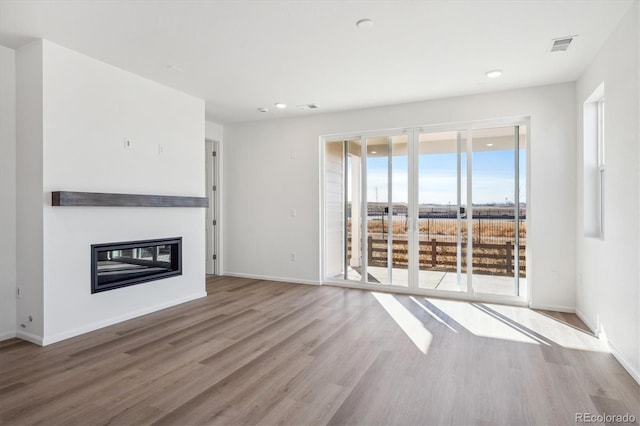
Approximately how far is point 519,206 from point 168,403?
4410 millimetres

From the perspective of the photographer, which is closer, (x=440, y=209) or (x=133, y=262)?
(x=133, y=262)

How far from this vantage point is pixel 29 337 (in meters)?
3.28

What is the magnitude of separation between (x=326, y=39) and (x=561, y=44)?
2109mm

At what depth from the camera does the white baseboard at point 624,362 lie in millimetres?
2508

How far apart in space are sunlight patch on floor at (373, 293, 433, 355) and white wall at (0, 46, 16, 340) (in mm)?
3762

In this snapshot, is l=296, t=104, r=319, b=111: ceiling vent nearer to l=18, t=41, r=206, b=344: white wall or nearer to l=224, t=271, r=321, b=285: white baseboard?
l=18, t=41, r=206, b=344: white wall

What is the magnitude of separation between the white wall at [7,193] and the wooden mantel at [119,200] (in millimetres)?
554

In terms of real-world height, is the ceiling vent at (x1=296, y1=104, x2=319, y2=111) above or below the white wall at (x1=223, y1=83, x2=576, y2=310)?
above

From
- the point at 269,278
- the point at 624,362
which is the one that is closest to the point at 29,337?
the point at 269,278

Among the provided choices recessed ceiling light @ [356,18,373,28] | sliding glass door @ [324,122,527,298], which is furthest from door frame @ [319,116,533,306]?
recessed ceiling light @ [356,18,373,28]

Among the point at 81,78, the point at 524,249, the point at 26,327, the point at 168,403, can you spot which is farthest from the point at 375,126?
the point at 26,327

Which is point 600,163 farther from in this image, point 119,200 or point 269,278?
point 119,200

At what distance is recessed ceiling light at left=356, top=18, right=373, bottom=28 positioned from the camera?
9.29 ft

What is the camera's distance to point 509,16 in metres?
2.78
